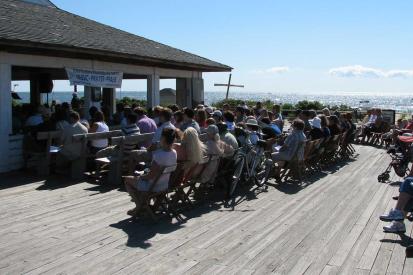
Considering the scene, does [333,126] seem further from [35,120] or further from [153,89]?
[35,120]

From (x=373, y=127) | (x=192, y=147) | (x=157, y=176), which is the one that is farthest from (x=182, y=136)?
(x=373, y=127)

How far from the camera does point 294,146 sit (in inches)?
378

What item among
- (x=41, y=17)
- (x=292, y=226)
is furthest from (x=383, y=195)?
(x=41, y=17)

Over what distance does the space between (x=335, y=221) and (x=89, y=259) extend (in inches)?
131

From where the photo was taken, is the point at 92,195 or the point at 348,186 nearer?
the point at 92,195

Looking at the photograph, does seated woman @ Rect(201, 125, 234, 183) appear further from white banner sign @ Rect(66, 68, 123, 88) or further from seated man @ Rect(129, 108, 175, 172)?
white banner sign @ Rect(66, 68, 123, 88)

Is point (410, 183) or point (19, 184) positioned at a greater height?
point (410, 183)

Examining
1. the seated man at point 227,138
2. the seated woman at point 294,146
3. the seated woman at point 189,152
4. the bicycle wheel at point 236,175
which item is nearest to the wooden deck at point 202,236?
the bicycle wheel at point 236,175

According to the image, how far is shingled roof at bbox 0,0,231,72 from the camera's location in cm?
991

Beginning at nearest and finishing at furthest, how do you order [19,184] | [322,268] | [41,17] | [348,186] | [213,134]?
1. [322,268]
2. [213,134]
3. [19,184]
4. [348,186]
5. [41,17]

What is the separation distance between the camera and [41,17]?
13.4 meters

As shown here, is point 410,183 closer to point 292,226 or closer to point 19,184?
point 292,226

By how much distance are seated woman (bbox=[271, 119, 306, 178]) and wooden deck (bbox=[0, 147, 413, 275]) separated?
43.8 inches

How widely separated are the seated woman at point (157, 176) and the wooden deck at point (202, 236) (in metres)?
0.40
